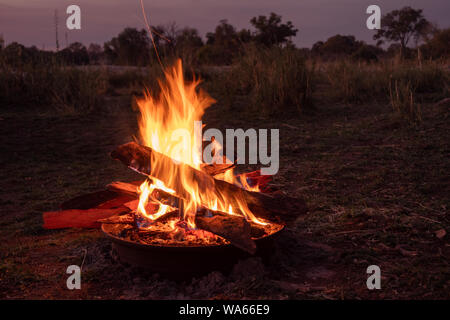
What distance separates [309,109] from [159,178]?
515 cm

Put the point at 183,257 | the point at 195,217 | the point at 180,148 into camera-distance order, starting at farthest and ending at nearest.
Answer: the point at 180,148, the point at 195,217, the point at 183,257

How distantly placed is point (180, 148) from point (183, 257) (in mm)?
901

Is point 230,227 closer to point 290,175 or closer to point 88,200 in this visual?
point 88,200

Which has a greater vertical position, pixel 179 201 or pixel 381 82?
pixel 381 82

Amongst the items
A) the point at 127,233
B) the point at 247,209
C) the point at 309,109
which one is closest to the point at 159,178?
the point at 127,233

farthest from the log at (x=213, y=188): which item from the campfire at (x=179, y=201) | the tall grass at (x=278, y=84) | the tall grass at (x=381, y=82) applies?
the tall grass at (x=381, y=82)

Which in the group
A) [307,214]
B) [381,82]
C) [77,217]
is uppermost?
[381,82]

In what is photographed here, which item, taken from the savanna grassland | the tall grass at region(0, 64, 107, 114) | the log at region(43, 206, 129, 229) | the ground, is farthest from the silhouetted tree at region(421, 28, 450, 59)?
the log at region(43, 206, 129, 229)

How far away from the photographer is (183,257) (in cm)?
234

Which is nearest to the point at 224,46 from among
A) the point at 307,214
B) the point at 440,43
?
the point at 440,43

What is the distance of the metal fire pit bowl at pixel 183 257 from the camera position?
232 centimetres

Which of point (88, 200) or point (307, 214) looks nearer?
point (88, 200)
